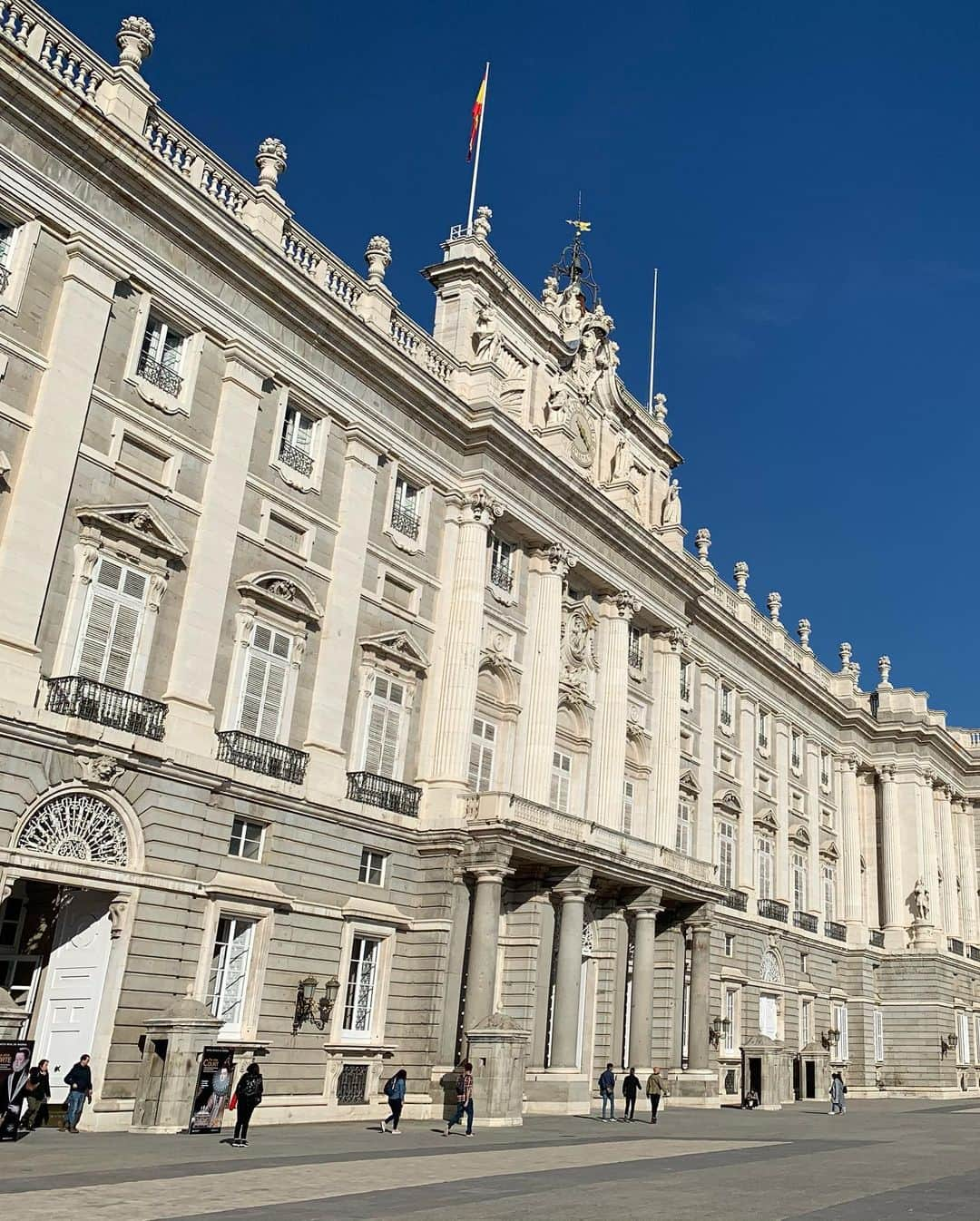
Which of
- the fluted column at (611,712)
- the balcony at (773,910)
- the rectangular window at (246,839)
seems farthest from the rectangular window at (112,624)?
the balcony at (773,910)

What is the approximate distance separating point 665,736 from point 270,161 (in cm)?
2360

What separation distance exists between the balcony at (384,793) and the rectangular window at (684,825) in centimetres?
1605

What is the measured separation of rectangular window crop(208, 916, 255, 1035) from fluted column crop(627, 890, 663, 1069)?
15.4 metres

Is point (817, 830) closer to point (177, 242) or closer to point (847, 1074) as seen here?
point (847, 1074)

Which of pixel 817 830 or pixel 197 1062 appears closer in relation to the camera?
pixel 197 1062

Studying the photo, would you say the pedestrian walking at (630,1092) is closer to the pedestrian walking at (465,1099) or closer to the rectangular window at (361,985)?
the pedestrian walking at (465,1099)

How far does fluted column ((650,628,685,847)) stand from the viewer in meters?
42.6

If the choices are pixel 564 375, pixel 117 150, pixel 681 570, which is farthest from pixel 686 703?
pixel 117 150

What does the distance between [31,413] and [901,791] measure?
170 feet

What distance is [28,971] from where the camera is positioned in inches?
938

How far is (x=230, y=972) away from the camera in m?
26.3

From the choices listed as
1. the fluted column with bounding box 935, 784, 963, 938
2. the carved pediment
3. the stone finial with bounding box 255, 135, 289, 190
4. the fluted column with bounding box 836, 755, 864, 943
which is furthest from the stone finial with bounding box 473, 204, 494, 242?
the fluted column with bounding box 935, 784, 963, 938

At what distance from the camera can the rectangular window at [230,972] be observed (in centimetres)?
2591

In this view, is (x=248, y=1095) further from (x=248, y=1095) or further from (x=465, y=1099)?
(x=465, y=1099)
